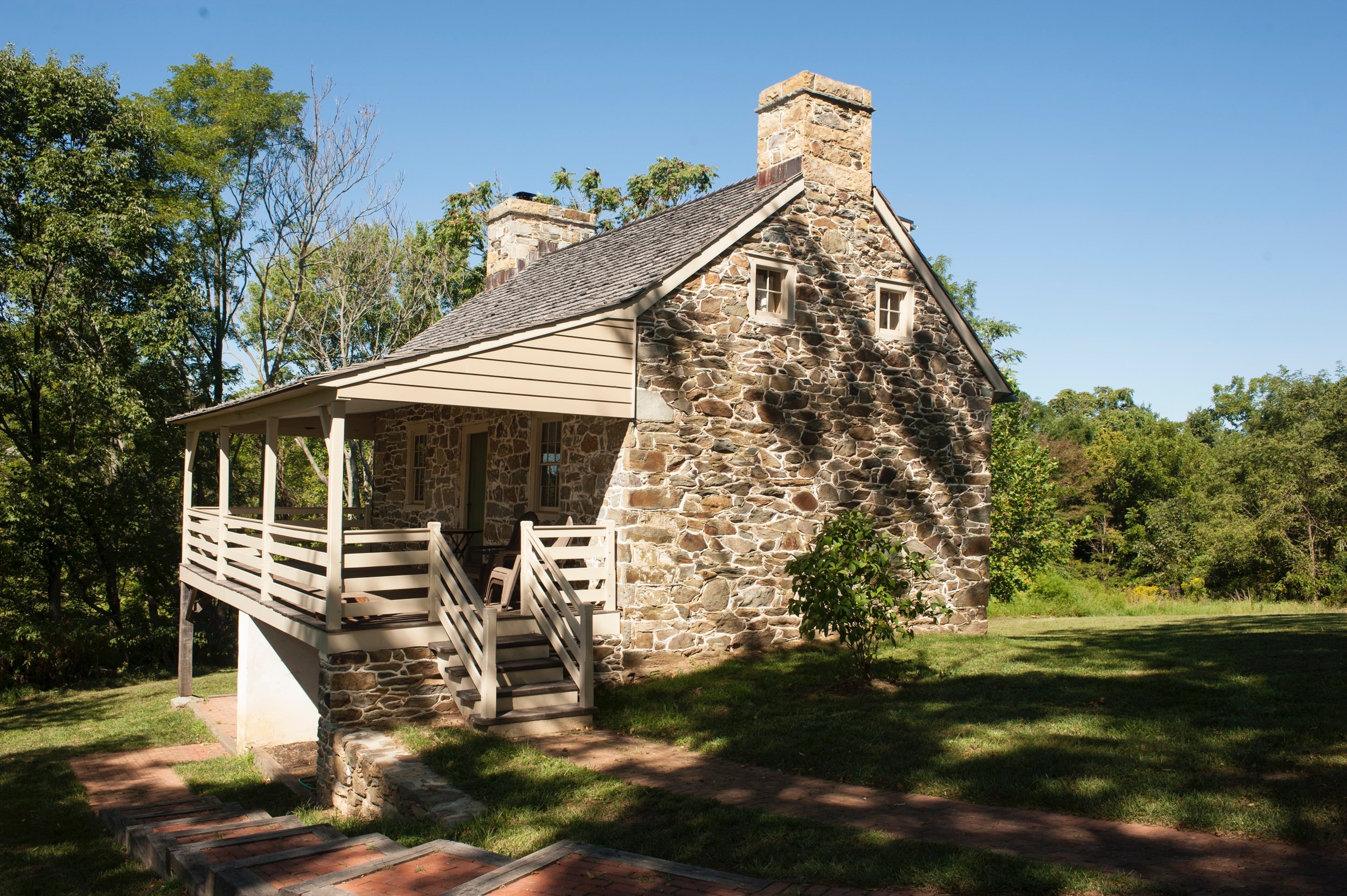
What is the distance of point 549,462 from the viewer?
463 inches

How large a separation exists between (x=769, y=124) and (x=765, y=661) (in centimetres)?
664

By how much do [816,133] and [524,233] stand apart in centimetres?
741

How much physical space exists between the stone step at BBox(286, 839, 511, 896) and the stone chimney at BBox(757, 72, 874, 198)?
878 cm

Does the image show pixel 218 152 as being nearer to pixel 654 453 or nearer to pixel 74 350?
pixel 74 350

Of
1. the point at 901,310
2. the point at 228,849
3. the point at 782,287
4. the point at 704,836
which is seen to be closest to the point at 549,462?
the point at 782,287

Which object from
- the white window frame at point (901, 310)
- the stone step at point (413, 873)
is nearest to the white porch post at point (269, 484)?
the stone step at point (413, 873)

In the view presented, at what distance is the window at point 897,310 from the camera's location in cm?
1227

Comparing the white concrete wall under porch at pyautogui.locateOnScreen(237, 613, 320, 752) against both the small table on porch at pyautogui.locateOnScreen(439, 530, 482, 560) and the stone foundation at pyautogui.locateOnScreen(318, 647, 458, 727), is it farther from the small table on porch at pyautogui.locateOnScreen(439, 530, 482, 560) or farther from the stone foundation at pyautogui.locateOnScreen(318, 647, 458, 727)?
the stone foundation at pyautogui.locateOnScreen(318, 647, 458, 727)

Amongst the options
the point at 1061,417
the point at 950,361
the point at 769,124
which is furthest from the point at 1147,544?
the point at 769,124

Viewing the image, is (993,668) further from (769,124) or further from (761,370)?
(769,124)

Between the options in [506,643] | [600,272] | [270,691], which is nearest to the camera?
[506,643]

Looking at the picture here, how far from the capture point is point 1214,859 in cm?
460

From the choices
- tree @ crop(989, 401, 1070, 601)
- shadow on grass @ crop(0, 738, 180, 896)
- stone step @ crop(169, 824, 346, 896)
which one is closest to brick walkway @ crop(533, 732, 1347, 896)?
stone step @ crop(169, 824, 346, 896)

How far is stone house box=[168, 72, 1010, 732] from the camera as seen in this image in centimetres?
886
